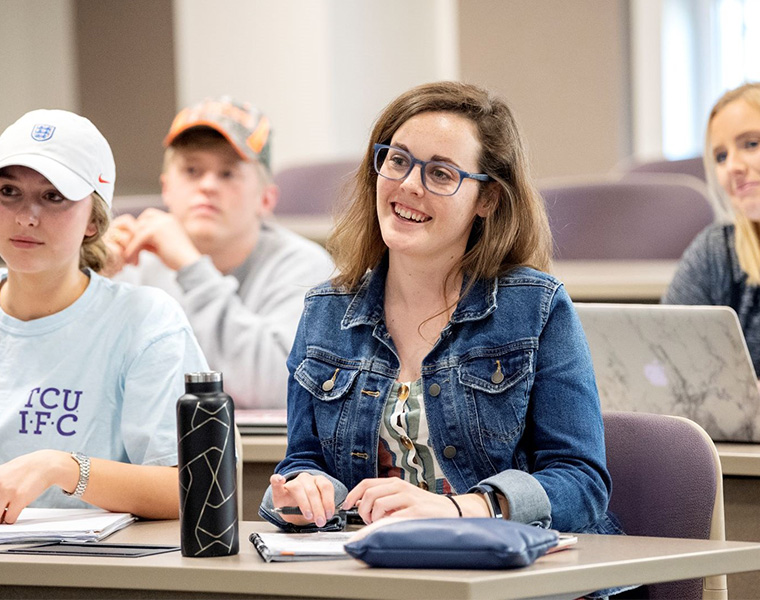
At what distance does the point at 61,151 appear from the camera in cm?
158

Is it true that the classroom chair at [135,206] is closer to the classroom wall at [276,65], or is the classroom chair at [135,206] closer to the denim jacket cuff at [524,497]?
the denim jacket cuff at [524,497]

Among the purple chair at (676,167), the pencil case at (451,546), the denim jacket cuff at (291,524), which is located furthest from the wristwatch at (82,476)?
the purple chair at (676,167)

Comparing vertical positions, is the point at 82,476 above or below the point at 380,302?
below

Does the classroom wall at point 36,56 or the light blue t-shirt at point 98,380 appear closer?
the light blue t-shirt at point 98,380

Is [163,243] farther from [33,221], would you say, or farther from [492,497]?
[492,497]

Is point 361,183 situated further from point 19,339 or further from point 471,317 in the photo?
point 19,339

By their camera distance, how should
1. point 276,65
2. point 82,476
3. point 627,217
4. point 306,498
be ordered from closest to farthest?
point 306,498, point 82,476, point 627,217, point 276,65

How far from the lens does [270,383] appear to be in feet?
Answer: 8.08

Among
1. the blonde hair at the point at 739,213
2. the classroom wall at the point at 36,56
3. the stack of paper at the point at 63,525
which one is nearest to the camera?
the stack of paper at the point at 63,525

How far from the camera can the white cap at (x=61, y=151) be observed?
5.10ft

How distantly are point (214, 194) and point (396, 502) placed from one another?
1.54 metres

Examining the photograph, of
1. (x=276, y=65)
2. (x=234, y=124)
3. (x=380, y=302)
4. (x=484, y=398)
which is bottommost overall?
(x=484, y=398)

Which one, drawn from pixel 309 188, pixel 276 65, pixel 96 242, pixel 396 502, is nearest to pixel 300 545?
pixel 396 502

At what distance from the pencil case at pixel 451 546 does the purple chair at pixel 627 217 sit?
2.28 metres
